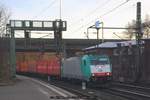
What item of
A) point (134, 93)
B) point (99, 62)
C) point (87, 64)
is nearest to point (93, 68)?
point (87, 64)

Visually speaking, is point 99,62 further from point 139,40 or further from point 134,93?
point 139,40

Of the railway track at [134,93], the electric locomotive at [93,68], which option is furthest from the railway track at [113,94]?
the electric locomotive at [93,68]

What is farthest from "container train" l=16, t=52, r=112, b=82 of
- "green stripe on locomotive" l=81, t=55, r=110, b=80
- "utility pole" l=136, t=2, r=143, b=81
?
"utility pole" l=136, t=2, r=143, b=81

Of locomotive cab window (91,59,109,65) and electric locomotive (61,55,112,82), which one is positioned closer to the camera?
electric locomotive (61,55,112,82)

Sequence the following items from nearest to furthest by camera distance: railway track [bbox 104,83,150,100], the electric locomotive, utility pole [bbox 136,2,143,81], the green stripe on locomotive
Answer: railway track [bbox 104,83,150,100] → the electric locomotive → the green stripe on locomotive → utility pole [bbox 136,2,143,81]

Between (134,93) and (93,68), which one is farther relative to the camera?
(93,68)

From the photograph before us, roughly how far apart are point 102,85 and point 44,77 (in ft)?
102

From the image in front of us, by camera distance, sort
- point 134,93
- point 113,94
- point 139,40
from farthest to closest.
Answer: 1. point 139,40
2. point 113,94
3. point 134,93

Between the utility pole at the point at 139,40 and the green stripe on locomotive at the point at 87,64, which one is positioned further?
the utility pole at the point at 139,40

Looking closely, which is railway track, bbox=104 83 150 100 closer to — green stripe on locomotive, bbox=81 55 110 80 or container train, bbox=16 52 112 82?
container train, bbox=16 52 112 82

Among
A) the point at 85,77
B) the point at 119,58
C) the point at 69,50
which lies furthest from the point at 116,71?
the point at 69,50

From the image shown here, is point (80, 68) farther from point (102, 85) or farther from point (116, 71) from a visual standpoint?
point (116, 71)

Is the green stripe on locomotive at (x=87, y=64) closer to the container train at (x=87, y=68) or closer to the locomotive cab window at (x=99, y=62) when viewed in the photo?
the container train at (x=87, y=68)

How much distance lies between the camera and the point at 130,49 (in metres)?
56.5
